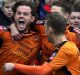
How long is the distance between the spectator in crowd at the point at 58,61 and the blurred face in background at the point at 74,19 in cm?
155

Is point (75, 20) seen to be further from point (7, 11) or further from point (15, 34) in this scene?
point (7, 11)

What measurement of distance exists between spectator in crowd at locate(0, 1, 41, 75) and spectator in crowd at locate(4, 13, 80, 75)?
0.92 meters

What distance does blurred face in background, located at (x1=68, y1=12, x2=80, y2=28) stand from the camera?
6.67 m

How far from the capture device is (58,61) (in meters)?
4.82

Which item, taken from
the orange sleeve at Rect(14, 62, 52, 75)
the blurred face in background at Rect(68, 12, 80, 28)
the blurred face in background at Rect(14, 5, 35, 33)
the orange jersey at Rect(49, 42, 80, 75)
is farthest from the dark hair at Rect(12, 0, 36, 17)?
the orange sleeve at Rect(14, 62, 52, 75)

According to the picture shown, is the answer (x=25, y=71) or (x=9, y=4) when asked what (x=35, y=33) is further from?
(x=9, y=4)

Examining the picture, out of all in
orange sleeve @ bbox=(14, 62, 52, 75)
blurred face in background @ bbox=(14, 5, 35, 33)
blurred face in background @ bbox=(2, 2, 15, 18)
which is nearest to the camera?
orange sleeve @ bbox=(14, 62, 52, 75)

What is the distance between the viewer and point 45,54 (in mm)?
6168

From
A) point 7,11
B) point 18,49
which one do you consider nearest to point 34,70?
point 18,49

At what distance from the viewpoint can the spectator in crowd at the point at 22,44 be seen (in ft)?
19.4

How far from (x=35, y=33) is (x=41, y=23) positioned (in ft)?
0.58

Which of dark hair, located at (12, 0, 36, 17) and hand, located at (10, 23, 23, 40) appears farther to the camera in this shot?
dark hair, located at (12, 0, 36, 17)

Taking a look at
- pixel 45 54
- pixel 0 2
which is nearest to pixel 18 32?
pixel 45 54

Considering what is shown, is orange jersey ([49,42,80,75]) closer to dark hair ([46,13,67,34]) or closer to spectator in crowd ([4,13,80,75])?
spectator in crowd ([4,13,80,75])
